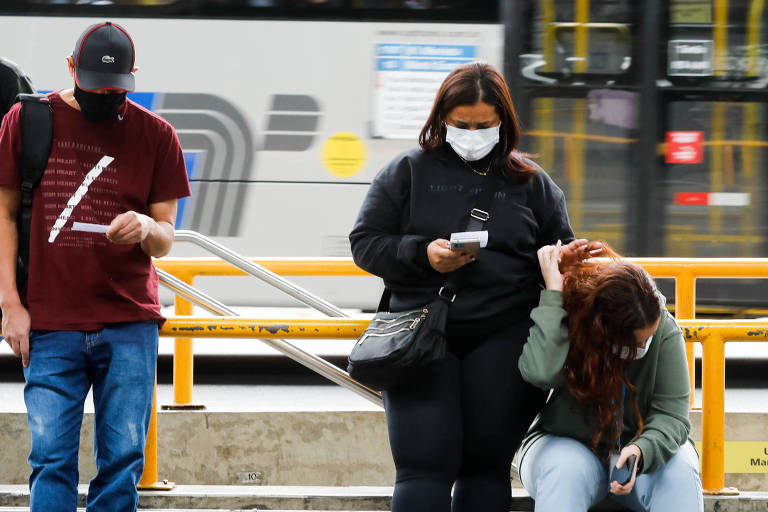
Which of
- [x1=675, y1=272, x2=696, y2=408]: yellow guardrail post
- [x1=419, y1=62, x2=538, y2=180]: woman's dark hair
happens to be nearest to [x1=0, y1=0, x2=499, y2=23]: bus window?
[x1=675, y1=272, x2=696, y2=408]: yellow guardrail post

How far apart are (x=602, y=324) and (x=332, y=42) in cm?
558

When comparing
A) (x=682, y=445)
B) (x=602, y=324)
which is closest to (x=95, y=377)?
(x=602, y=324)

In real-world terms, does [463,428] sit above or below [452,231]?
below

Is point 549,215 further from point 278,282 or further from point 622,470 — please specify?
point 278,282

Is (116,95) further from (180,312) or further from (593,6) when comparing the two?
(593,6)

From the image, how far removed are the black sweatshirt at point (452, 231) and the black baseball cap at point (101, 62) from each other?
2.56 feet

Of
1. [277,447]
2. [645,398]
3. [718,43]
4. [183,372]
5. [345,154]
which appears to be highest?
[718,43]

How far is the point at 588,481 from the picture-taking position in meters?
2.94

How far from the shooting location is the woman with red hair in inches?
113

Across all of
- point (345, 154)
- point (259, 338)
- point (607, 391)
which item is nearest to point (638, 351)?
point (607, 391)

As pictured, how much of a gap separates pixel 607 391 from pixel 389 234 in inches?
29.9

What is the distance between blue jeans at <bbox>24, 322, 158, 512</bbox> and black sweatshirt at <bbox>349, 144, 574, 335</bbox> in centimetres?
73

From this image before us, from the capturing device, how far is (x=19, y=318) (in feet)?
9.69

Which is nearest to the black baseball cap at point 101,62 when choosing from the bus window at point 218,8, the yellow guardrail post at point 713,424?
the yellow guardrail post at point 713,424
